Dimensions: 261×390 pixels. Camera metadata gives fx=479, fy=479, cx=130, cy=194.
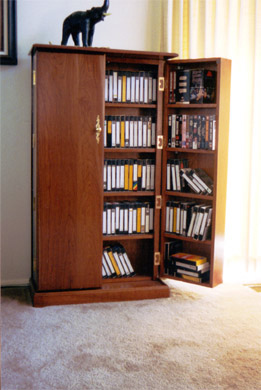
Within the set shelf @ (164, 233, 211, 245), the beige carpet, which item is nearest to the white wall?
the beige carpet

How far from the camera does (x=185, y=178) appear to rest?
3400 mm

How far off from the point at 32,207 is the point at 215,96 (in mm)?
1498

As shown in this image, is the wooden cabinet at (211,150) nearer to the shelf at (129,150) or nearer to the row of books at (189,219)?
the row of books at (189,219)

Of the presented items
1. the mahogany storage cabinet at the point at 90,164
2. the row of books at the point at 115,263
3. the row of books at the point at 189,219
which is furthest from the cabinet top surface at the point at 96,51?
the row of books at the point at 115,263

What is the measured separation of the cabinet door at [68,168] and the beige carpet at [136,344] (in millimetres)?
307

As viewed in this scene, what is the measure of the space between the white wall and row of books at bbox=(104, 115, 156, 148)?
23.7 inches

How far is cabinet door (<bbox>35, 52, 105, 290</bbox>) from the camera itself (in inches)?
117

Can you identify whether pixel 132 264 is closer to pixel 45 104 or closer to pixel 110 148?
pixel 110 148

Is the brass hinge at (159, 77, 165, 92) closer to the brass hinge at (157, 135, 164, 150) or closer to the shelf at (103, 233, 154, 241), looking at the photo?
the brass hinge at (157, 135, 164, 150)

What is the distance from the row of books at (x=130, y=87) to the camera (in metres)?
3.23

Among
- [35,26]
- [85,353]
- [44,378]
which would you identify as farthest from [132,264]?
[35,26]

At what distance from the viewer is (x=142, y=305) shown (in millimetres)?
3117

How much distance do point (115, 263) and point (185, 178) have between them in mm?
778

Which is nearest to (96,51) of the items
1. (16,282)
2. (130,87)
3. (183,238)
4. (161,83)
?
(130,87)
